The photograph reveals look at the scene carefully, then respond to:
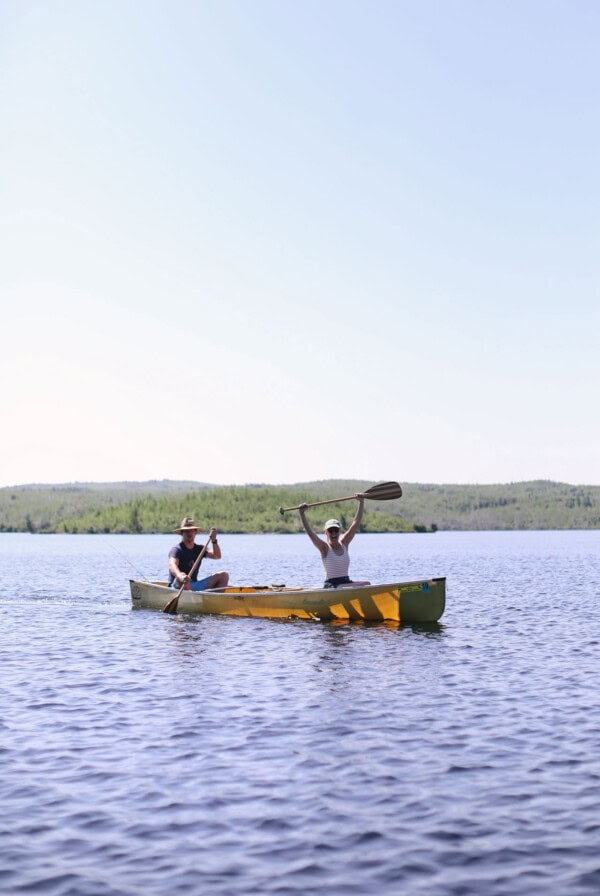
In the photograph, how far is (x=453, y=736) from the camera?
10.6 m

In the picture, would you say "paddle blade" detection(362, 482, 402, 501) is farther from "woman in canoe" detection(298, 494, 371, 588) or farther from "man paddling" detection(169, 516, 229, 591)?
"man paddling" detection(169, 516, 229, 591)

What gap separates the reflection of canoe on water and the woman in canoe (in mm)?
431

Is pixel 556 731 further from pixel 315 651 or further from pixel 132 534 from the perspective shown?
pixel 132 534

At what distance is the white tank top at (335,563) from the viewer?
2139 cm

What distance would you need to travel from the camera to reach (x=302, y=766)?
31.1 feet

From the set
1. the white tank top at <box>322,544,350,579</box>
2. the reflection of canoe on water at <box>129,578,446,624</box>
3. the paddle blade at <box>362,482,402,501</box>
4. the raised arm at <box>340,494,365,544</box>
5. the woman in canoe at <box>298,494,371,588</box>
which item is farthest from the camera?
the paddle blade at <box>362,482,402,501</box>

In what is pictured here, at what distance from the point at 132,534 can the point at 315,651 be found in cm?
13739

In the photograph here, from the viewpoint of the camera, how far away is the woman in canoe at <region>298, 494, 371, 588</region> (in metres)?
20.3

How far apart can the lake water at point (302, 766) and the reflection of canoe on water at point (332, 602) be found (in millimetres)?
1233

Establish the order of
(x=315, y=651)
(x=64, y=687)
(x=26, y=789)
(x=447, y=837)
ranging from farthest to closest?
(x=315, y=651), (x=64, y=687), (x=26, y=789), (x=447, y=837)

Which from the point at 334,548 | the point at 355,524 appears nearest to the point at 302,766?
the point at 355,524

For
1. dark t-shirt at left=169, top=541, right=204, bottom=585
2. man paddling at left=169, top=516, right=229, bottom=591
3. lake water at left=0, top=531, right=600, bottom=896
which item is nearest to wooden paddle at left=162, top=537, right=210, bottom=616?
man paddling at left=169, top=516, right=229, bottom=591

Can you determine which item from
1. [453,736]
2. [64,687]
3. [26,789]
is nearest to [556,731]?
[453,736]

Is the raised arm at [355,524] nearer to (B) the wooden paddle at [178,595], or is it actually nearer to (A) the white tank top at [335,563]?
(A) the white tank top at [335,563]
